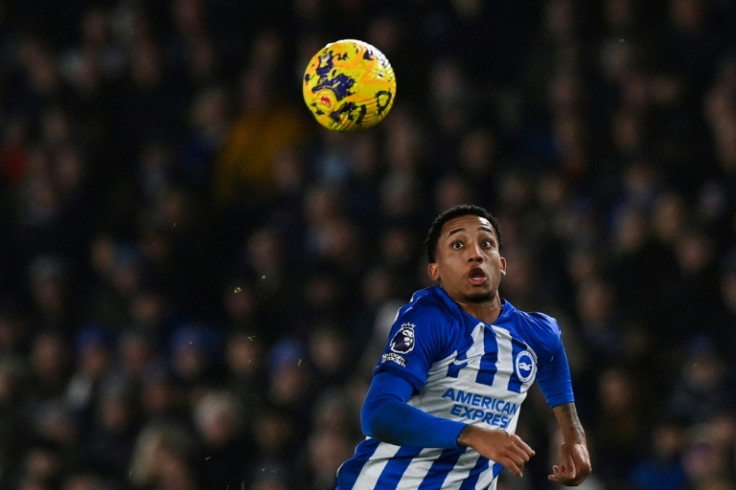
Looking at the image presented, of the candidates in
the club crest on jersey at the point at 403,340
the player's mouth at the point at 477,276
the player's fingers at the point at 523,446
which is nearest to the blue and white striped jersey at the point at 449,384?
the club crest on jersey at the point at 403,340

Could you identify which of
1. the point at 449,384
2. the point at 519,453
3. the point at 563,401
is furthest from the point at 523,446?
the point at 563,401

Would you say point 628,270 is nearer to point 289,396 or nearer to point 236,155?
point 289,396

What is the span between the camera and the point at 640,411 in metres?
7.83

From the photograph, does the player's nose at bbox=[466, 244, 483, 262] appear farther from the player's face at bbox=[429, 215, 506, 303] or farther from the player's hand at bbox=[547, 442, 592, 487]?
the player's hand at bbox=[547, 442, 592, 487]

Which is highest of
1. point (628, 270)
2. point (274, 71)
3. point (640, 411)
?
point (274, 71)

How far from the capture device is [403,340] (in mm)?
4945

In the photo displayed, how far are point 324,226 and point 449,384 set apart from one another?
4.55 m

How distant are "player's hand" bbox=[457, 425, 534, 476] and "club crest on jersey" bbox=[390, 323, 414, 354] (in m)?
0.42

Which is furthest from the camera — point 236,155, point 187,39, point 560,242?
point 187,39

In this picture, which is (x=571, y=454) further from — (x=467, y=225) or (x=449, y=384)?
(x=467, y=225)

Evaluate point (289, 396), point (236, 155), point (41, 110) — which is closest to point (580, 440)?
point (289, 396)

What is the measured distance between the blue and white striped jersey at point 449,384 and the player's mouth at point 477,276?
0.12 m

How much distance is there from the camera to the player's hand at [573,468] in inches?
208

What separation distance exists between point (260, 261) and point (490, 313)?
15.3 ft
